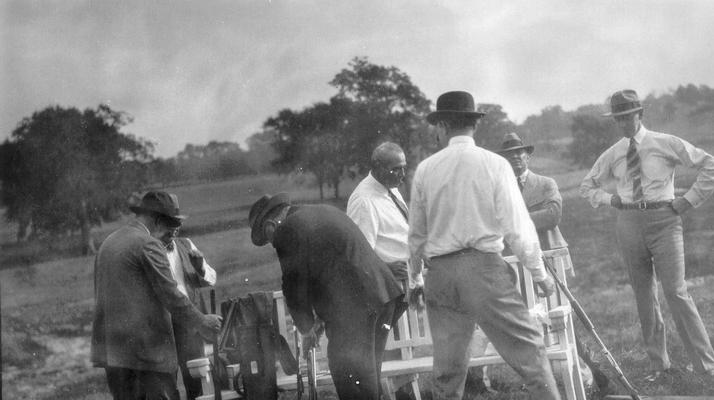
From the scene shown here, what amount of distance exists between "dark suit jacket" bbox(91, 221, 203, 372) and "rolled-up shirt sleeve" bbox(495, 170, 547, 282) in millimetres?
1669

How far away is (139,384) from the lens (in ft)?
11.9

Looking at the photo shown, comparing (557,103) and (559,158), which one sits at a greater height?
(557,103)

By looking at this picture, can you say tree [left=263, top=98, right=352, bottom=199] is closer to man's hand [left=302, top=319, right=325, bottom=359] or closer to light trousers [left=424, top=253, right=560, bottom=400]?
man's hand [left=302, top=319, right=325, bottom=359]

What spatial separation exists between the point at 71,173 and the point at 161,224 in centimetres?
118

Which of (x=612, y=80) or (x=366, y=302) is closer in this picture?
(x=366, y=302)

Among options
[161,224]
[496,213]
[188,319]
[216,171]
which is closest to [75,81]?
[216,171]

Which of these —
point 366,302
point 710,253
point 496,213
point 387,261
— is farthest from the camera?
point 710,253

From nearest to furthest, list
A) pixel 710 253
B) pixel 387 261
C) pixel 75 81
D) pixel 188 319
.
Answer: pixel 188 319 → pixel 387 261 → pixel 710 253 → pixel 75 81

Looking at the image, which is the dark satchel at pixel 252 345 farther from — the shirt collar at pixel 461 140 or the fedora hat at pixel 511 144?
the fedora hat at pixel 511 144

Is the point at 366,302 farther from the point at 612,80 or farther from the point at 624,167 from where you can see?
the point at 612,80

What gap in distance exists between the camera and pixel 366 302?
10.6ft

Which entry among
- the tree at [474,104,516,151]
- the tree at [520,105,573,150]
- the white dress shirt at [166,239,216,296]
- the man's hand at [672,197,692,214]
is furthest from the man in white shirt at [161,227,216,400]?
the man's hand at [672,197,692,214]

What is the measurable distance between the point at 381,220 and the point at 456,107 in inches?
43.7

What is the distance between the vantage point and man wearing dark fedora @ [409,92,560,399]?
110 inches
